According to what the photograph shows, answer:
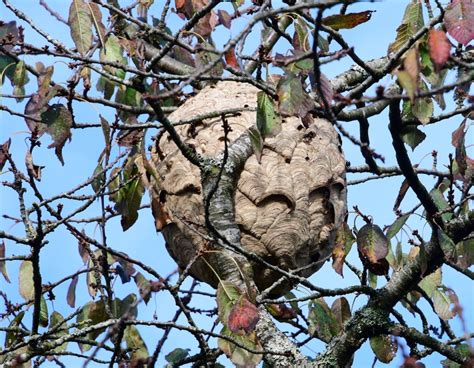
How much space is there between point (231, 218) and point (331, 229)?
55 centimetres

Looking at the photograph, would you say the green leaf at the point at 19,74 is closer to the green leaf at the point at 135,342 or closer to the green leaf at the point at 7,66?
the green leaf at the point at 7,66

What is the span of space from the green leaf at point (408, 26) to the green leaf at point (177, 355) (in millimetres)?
1427

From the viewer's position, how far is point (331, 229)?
418cm

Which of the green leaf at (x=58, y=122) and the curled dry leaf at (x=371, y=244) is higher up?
the green leaf at (x=58, y=122)

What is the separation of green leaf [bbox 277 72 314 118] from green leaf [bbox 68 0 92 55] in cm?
79

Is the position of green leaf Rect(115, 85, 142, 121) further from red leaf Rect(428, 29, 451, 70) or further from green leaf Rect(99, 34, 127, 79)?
red leaf Rect(428, 29, 451, 70)

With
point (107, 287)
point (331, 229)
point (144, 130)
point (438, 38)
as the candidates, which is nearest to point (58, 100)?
point (144, 130)

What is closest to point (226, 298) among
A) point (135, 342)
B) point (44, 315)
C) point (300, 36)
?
point (135, 342)

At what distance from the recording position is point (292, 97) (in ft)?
10.1

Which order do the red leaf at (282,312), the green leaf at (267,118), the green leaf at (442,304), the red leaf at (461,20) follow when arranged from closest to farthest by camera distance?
the red leaf at (461,20)
the green leaf at (267,118)
the green leaf at (442,304)
the red leaf at (282,312)

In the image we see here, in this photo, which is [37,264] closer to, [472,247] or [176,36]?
[176,36]

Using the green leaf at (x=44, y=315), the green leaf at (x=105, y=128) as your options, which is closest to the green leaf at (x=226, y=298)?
the green leaf at (x=105, y=128)

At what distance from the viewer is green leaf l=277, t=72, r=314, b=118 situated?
3062 mm

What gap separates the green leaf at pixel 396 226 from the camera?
3572mm
